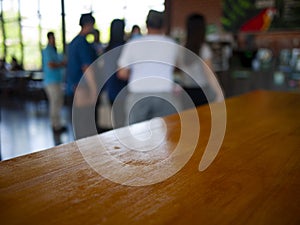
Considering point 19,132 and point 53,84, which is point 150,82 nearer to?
point 53,84

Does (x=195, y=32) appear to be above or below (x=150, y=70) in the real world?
above

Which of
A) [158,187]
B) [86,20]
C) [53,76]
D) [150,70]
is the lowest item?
[53,76]

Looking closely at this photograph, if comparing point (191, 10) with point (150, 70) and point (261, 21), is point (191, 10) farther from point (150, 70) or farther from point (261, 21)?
point (150, 70)

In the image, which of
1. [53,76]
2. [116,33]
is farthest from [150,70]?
[53,76]

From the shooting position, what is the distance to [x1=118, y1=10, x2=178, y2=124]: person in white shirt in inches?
74.2

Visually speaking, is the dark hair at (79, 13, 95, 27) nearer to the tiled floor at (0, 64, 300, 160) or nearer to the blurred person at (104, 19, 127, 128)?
the blurred person at (104, 19, 127, 128)

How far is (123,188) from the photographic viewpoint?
0.62m

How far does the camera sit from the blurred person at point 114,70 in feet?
7.93

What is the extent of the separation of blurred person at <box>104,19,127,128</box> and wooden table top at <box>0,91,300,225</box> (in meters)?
1.45

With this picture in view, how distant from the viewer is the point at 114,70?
2.38m

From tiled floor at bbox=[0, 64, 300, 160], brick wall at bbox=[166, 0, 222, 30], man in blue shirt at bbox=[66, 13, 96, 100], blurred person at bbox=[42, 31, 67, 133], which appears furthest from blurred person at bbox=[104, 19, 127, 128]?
brick wall at bbox=[166, 0, 222, 30]

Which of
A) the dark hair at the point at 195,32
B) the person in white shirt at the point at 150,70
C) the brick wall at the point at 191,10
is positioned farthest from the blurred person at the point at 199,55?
the brick wall at the point at 191,10

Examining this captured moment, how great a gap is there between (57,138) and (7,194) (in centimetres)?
333

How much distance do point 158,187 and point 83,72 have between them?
2.24 meters
